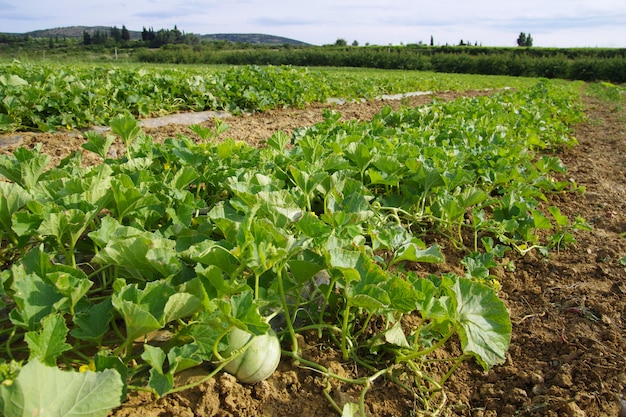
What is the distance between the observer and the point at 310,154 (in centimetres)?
289

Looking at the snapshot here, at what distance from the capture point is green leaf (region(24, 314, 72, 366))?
1.18 meters

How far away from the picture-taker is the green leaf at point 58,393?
935 mm

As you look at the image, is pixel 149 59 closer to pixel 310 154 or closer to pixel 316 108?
pixel 316 108

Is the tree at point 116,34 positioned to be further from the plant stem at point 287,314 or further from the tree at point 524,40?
the plant stem at point 287,314

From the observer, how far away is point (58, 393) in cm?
100

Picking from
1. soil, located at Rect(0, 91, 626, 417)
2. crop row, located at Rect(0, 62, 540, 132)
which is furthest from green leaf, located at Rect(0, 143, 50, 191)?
crop row, located at Rect(0, 62, 540, 132)

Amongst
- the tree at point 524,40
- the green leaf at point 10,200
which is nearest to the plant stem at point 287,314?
the green leaf at point 10,200

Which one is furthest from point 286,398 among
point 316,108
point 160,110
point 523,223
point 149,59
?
point 149,59

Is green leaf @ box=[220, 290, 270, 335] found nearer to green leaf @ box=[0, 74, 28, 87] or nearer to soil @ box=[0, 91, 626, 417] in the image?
soil @ box=[0, 91, 626, 417]

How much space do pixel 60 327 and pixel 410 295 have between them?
1.06 m

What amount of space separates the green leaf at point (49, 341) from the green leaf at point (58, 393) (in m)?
0.21

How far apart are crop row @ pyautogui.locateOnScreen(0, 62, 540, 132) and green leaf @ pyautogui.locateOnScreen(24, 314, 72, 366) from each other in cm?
494

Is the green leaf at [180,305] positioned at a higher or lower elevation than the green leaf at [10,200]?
lower

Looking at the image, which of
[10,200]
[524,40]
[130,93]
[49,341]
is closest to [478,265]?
[49,341]
